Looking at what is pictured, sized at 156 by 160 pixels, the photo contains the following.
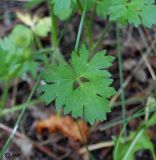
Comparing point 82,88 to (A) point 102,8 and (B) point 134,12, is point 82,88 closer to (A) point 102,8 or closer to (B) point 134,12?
(B) point 134,12

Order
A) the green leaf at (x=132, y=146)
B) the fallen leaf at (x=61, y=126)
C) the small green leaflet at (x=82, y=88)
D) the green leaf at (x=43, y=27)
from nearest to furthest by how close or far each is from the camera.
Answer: the small green leaflet at (x=82, y=88) < the green leaf at (x=132, y=146) < the fallen leaf at (x=61, y=126) < the green leaf at (x=43, y=27)

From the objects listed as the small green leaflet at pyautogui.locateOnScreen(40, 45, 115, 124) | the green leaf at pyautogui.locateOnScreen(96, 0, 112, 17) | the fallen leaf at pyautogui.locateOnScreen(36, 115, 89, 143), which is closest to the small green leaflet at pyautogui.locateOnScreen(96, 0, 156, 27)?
the small green leaflet at pyautogui.locateOnScreen(40, 45, 115, 124)

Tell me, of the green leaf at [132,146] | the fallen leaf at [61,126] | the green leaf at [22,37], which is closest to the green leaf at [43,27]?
the green leaf at [22,37]

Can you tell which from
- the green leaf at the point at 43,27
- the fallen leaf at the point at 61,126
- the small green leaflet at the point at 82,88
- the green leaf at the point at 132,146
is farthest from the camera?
the green leaf at the point at 43,27

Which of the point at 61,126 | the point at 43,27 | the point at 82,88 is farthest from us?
the point at 43,27

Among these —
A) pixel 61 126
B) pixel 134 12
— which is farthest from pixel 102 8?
pixel 61 126

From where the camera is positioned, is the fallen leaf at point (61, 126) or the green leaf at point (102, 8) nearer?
the green leaf at point (102, 8)

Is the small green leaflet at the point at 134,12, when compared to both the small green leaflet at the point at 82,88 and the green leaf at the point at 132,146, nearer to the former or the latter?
the small green leaflet at the point at 82,88
